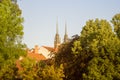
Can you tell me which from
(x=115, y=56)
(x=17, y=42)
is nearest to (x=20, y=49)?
(x=17, y=42)

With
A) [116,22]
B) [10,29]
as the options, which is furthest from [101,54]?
[10,29]

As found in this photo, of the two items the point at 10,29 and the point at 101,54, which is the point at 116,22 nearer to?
the point at 101,54

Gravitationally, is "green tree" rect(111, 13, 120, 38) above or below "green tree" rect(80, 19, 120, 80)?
above

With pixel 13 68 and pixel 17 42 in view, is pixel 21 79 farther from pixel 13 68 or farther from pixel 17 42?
pixel 17 42

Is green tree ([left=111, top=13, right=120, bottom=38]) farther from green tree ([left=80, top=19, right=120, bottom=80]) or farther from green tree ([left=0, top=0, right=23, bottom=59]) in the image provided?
green tree ([left=0, top=0, right=23, bottom=59])

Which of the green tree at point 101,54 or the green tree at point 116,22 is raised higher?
the green tree at point 116,22

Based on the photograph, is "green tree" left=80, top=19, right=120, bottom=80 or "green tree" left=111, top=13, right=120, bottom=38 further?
"green tree" left=111, top=13, right=120, bottom=38

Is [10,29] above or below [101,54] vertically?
above

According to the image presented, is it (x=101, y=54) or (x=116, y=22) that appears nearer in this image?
(x=101, y=54)

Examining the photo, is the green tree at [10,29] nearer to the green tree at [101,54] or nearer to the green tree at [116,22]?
the green tree at [101,54]

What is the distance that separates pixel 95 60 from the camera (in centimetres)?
3600

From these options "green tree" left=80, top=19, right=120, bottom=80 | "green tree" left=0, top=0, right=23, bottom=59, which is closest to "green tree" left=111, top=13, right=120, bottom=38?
"green tree" left=80, top=19, right=120, bottom=80

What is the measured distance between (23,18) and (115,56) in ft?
34.3

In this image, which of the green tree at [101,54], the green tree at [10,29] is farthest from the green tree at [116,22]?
the green tree at [10,29]
